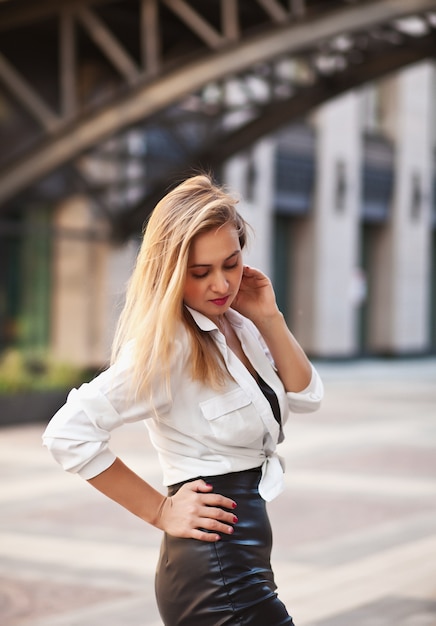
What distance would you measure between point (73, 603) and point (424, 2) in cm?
1218

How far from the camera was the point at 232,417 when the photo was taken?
9.30 feet

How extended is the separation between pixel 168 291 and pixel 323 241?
27942 mm

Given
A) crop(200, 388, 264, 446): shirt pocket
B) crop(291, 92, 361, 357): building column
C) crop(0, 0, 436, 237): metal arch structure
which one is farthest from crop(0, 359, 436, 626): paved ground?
crop(291, 92, 361, 357): building column

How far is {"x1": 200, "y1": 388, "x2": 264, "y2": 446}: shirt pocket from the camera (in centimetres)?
283

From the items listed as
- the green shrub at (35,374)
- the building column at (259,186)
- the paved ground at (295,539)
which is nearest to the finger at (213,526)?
the paved ground at (295,539)

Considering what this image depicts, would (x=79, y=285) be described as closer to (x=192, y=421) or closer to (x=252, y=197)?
(x=252, y=197)

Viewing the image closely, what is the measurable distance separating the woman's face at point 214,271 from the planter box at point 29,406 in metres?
12.9

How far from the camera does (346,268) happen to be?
1241 inches

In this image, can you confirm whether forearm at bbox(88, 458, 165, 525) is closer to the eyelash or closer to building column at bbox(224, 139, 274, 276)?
the eyelash

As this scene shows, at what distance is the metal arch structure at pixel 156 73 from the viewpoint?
1698 cm

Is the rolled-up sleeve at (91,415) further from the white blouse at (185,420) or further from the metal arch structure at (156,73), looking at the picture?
the metal arch structure at (156,73)

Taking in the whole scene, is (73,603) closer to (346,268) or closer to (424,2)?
(424,2)

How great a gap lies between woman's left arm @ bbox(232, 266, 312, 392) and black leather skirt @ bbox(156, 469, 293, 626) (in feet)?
1.04

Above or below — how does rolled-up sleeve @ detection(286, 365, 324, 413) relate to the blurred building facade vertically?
below
